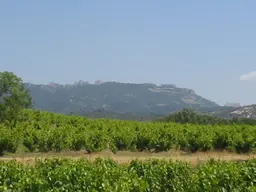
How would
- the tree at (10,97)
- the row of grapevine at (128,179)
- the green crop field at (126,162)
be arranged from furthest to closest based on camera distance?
the tree at (10,97) < the green crop field at (126,162) < the row of grapevine at (128,179)

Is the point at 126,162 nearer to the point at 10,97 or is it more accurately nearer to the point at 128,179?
the point at 128,179

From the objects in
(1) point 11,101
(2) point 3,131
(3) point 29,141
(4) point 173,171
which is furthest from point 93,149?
(1) point 11,101

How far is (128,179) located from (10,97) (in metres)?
43.5

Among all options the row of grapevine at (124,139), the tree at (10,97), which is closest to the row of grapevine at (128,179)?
the row of grapevine at (124,139)

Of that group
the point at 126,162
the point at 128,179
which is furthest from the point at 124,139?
the point at 128,179

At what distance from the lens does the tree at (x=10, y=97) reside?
4588cm

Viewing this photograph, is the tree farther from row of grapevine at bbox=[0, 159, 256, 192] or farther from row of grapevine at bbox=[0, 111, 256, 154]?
row of grapevine at bbox=[0, 159, 256, 192]

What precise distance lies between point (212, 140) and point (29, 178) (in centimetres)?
2375

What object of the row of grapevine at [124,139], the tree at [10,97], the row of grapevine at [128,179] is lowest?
the row of grapevine at [128,179]

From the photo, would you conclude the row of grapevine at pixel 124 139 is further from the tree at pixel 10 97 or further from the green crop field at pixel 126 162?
the tree at pixel 10 97

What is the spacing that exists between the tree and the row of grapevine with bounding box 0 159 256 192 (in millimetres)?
32310

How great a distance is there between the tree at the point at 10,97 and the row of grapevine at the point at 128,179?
106 ft

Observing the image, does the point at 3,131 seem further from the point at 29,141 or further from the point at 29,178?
the point at 29,178

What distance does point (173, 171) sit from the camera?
49.1 feet
